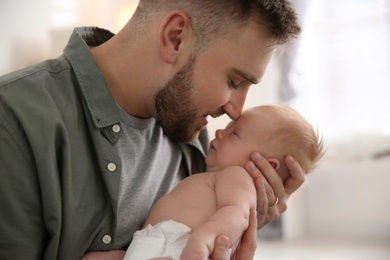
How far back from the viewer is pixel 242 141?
1561 millimetres

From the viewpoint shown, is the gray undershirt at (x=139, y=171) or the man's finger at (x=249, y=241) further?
the gray undershirt at (x=139, y=171)

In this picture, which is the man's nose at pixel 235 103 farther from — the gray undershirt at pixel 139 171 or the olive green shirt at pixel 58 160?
the olive green shirt at pixel 58 160

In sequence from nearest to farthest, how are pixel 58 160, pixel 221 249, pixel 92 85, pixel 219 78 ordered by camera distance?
pixel 221 249 → pixel 58 160 → pixel 92 85 → pixel 219 78

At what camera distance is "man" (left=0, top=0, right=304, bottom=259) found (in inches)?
48.1

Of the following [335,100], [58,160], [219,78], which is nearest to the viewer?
[58,160]

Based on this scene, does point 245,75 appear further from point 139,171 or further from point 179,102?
point 139,171

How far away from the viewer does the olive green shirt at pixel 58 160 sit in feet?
3.97

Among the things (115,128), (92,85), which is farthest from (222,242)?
(92,85)

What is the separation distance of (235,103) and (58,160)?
2.03ft

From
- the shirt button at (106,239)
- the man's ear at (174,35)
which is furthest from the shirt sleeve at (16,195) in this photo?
the man's ear at (174,35)

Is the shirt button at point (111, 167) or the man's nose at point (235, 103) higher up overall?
the man's nose at point (235, 103)

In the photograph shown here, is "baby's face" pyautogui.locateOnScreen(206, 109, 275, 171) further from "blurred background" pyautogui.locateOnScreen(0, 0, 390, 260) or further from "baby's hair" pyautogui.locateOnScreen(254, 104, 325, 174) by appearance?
"blurred background" pyautogui.locateOnScreen(0, 0, 390, 260)

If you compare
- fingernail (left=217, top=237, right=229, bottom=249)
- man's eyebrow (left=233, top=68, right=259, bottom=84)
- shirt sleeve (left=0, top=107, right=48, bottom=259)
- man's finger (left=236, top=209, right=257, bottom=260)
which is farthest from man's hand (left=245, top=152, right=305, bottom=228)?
shirt sleeve (left=0, top=107, right=48, bottom=259)

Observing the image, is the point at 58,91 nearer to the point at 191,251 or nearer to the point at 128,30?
the point at 128,30
